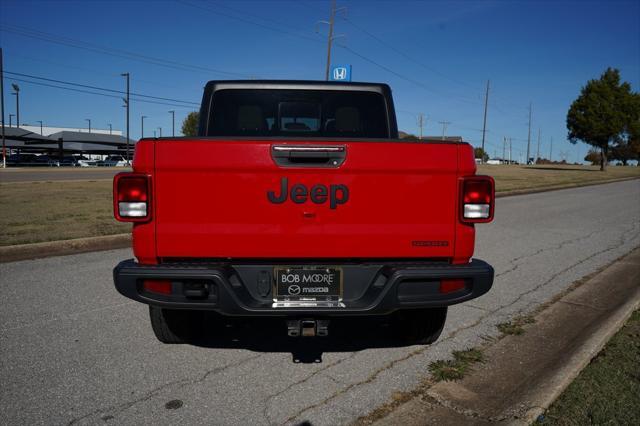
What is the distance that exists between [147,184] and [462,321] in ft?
9.96

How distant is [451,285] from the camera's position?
9.97ft

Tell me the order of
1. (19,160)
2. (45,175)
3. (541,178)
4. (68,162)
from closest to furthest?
(45,175) < (541,178) < (19,160) < (68,162)

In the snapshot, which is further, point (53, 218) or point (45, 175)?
point (45, 175)

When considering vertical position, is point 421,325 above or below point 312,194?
below

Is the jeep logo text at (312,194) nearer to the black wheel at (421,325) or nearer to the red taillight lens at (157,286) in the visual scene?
the red taillight lens at (157,286)

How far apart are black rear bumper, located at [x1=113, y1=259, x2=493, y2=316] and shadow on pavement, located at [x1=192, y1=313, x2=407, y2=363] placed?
2.48 feet

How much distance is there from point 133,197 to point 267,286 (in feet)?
3.14

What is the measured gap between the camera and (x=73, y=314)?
14.4 ft

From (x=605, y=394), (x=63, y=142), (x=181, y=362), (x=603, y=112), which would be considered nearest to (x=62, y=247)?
(x=181, y=362)

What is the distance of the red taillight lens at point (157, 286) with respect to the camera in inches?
115

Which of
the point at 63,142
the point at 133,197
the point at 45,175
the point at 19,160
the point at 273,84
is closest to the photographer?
the point at 133,197

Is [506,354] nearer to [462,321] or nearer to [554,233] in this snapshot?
[462,321]

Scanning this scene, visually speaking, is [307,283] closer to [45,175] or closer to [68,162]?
[45,175]

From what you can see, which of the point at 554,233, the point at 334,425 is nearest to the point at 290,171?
the point at 334,425
